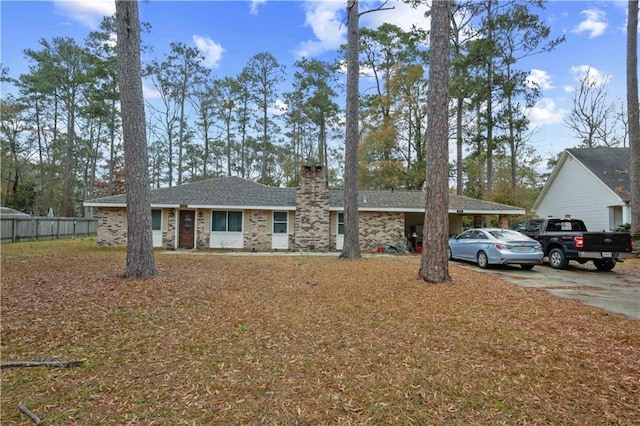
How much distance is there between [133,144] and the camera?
300 inches

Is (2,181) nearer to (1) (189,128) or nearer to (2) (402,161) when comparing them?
(1) (189,128)

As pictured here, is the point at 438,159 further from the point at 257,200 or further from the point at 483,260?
the point at 257,200

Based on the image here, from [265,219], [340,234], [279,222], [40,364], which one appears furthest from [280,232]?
[40,364]

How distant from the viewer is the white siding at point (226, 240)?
647 inches

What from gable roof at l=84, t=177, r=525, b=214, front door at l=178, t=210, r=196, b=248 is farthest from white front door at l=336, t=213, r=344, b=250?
front door at l=178, t=210, r=196, b=248

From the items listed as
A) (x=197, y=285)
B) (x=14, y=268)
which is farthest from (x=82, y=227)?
(x=197, y=285)

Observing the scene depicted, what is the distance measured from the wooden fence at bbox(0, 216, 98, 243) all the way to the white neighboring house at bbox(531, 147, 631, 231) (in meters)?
32.6

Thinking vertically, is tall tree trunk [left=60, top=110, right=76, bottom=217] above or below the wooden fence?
above

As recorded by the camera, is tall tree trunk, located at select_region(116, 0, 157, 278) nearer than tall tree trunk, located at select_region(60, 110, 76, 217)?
Yes

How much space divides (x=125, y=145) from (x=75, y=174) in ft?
105

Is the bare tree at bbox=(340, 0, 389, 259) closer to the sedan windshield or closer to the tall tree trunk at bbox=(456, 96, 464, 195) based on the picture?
the sedan windshield

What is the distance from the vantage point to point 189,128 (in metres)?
28.8

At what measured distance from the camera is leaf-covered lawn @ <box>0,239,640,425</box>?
97.7 inches

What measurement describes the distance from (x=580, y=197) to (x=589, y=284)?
15.5m
